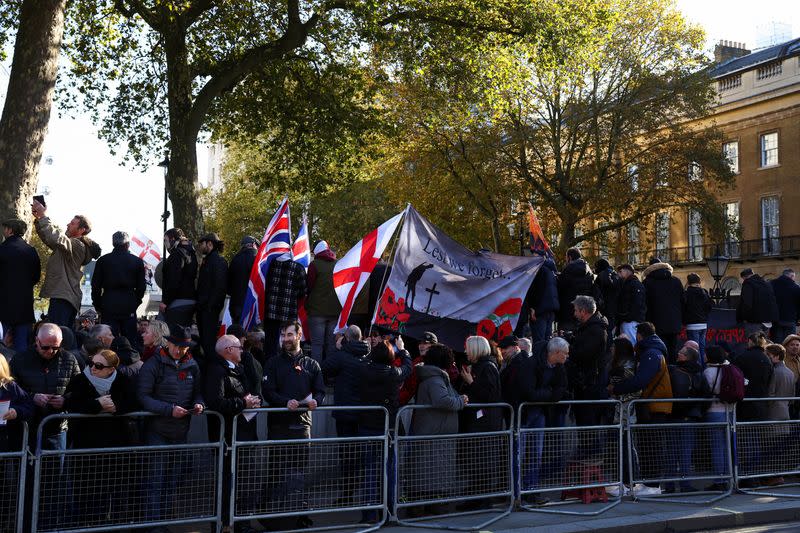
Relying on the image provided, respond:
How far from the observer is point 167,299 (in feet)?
42.5

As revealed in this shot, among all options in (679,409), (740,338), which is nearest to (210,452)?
(679,409)

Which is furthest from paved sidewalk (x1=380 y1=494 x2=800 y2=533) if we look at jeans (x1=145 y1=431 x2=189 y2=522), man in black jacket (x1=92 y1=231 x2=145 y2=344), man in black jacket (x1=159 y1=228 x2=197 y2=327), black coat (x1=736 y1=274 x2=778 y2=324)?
black coat (x1=736 y1=274 x2=778 y2=324)

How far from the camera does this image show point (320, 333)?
44.5 feet

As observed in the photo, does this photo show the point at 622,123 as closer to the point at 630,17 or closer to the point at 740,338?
the point at 630,17

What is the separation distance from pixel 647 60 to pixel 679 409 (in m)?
29.6

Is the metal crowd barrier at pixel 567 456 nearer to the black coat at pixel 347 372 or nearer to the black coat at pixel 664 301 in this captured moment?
the black coat at pixel 347 372

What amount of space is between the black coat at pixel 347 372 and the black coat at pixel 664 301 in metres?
6.20

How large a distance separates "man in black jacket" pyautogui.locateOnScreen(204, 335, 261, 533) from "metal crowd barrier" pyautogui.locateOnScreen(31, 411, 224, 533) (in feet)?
0.40

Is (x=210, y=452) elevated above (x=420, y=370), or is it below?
below

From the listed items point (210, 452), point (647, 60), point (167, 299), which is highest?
point (647, 60)

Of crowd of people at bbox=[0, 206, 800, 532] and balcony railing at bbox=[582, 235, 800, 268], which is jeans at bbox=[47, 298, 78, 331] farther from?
balcony railing at bbox=[582, 235, 800, 268]

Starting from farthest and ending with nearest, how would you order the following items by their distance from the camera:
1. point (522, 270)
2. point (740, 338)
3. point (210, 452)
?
point (740, 338), point (522, 270), point (210, 452)

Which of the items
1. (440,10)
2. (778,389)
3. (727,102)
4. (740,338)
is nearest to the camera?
(778,389)

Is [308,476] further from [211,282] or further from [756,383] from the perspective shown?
[756,383]
